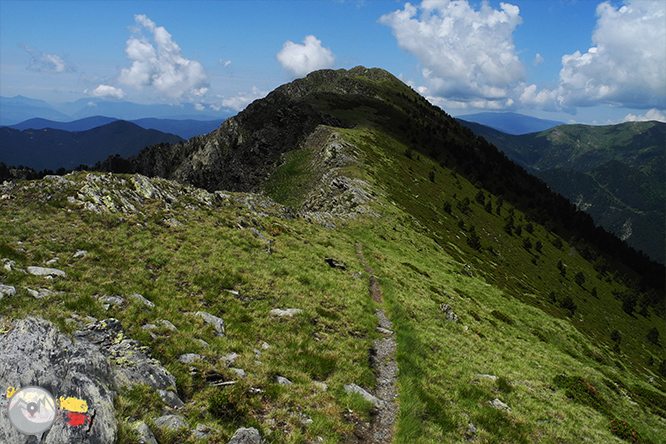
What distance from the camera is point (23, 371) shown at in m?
6.35

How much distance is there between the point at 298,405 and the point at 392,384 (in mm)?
5337

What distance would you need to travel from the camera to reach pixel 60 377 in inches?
262

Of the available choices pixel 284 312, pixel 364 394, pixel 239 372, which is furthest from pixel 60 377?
pixel 284 312

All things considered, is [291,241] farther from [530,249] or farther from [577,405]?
[530,249]

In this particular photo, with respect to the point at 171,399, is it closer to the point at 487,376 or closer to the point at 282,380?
the point at 282,380

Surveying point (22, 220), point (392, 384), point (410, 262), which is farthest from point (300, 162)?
point (392, 384)

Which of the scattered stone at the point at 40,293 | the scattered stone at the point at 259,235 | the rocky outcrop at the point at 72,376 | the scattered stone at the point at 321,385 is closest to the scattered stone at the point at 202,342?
the rocky outcrop at the point at 72,376

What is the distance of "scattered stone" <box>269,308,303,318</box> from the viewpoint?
16.1 metres

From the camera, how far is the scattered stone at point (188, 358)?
1021 centimetres

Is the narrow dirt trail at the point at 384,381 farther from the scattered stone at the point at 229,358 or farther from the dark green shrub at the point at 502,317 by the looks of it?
the dark green shrub at the point at 502,317

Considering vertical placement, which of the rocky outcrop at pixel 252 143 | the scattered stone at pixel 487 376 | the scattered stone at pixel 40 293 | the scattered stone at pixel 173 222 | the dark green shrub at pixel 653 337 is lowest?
the dark green shrub at pixel 653 337

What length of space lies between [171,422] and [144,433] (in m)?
0.78

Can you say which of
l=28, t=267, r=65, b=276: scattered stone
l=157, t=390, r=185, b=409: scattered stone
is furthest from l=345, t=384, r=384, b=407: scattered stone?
l=28, t=267, r=65, b=276: scattered stone

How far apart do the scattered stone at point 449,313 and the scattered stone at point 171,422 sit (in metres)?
21.9
